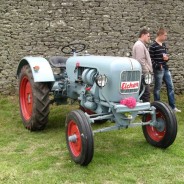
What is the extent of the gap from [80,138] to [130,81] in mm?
925

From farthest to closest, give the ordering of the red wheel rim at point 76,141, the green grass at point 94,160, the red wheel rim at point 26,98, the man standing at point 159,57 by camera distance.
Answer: the man standing at point 159,57 < the red wheel rim at point 26,98 < the red wheel rim at point 76,141 < the green grass at point 94,160

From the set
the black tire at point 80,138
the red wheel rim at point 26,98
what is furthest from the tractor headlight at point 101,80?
the red wheel rim at point 26,98

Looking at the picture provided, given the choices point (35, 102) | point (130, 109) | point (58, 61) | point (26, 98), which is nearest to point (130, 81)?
point (130, 109)

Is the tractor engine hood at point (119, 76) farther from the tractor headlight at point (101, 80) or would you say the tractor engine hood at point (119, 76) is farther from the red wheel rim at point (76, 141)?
the red wheel rim at point (76, 141)

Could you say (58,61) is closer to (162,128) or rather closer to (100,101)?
(100,101)

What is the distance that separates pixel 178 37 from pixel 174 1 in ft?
2.89

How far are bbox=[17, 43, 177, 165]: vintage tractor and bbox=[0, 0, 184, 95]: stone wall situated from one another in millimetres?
2886

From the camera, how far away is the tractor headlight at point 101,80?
393 cm

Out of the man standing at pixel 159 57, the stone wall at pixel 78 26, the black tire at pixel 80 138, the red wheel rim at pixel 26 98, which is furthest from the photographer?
the stone wall at pixel 78 26

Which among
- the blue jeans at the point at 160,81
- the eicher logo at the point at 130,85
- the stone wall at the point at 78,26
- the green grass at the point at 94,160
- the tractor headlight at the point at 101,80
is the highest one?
the stone wall at the point at 78,26

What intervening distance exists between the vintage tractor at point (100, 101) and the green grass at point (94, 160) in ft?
0.55

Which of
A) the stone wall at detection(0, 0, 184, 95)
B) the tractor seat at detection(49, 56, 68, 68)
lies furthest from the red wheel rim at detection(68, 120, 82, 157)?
the stone wall at detection(0, 0, 184, 95)

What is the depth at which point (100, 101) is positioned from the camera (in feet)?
13.8

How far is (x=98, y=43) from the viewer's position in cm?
819
